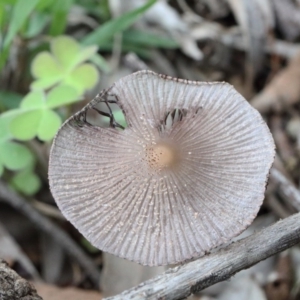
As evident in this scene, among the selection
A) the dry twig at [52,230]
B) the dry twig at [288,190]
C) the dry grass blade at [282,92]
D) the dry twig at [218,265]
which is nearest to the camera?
the dry twig at [218,265]

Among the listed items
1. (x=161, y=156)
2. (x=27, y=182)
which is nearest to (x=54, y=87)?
(x=27, y=182)

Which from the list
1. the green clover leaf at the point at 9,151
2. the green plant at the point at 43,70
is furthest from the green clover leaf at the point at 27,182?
the green clover leaf at the point at 9,151

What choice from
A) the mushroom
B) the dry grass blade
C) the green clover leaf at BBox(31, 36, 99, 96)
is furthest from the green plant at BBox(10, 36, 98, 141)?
Result: the dry grass blade

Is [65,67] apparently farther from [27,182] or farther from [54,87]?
[27,182]

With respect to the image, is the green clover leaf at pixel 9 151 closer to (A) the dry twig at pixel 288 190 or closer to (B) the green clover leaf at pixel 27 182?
(B) the green clover leaf at pixel 27 182

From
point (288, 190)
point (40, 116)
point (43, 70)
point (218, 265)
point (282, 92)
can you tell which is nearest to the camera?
point (218, 265)
